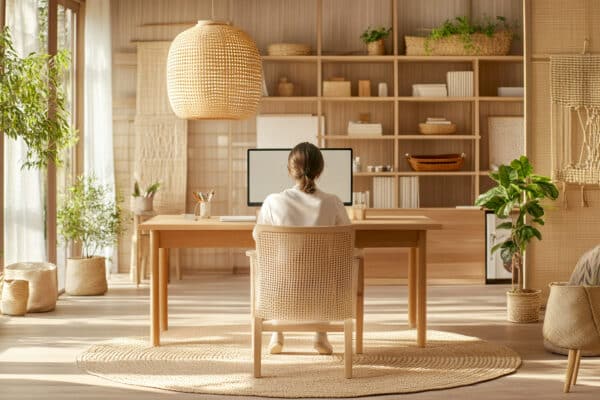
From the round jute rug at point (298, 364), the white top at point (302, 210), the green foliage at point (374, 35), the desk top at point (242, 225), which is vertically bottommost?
the round jute rug at point (298, 364)

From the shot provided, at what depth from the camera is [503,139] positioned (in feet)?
27.9

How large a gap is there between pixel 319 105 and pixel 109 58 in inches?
76.2

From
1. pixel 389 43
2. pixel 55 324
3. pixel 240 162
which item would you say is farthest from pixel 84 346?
pixel 389 43

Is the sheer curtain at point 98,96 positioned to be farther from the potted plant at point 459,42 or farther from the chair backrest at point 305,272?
the chair backrest at point 305,272

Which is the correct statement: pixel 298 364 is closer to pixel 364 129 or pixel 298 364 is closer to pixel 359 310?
pixel 359 310

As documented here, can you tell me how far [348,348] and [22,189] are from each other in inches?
118

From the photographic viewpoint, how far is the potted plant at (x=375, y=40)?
8.30m

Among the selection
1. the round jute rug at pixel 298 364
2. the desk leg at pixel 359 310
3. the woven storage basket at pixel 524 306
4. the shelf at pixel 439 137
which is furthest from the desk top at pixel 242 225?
the shelf at pixel 439 137

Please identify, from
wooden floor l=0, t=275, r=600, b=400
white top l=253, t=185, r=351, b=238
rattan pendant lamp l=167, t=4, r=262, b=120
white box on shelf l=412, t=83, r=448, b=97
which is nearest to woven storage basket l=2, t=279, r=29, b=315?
wooden floor l=0, t=275, r=600, b=400

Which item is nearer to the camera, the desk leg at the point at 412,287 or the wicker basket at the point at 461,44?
the desk leg at the point at 412,287

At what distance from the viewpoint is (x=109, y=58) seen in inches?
329

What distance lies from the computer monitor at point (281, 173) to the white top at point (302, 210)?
930 millimetres

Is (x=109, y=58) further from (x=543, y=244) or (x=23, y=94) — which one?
(x=543, y=244)

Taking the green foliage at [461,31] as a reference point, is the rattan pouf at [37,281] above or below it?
below
